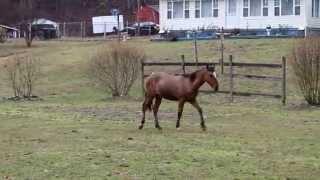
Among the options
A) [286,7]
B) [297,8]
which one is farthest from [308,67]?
[286,7]

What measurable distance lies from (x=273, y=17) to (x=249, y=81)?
2254 centimetres

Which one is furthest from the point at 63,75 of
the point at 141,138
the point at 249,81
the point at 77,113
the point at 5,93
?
the point at 141,138

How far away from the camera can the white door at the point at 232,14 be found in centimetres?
5438

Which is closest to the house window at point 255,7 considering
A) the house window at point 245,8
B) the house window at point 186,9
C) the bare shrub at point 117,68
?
the house window at point 245,8

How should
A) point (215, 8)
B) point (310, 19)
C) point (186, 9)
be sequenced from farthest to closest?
point (186, 9) → point (215, 8) → point (310, 19)

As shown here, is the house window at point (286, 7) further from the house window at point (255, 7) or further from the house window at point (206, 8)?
the house window at point (206, 8)

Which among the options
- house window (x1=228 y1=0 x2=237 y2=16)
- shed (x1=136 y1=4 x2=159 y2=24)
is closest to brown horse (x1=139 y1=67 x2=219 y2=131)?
house window (x1=228 y1=0 x2=237 y2=16)

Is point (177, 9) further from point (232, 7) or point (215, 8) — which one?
point (232, 7)

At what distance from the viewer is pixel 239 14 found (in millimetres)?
54031

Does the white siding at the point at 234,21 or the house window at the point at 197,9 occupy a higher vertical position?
the house window at the point at 197,9

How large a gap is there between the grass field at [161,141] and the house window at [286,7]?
26.3 metres

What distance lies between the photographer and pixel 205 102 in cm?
2373

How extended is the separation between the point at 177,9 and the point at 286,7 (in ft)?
34.0

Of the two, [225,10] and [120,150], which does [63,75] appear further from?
[120,150]
